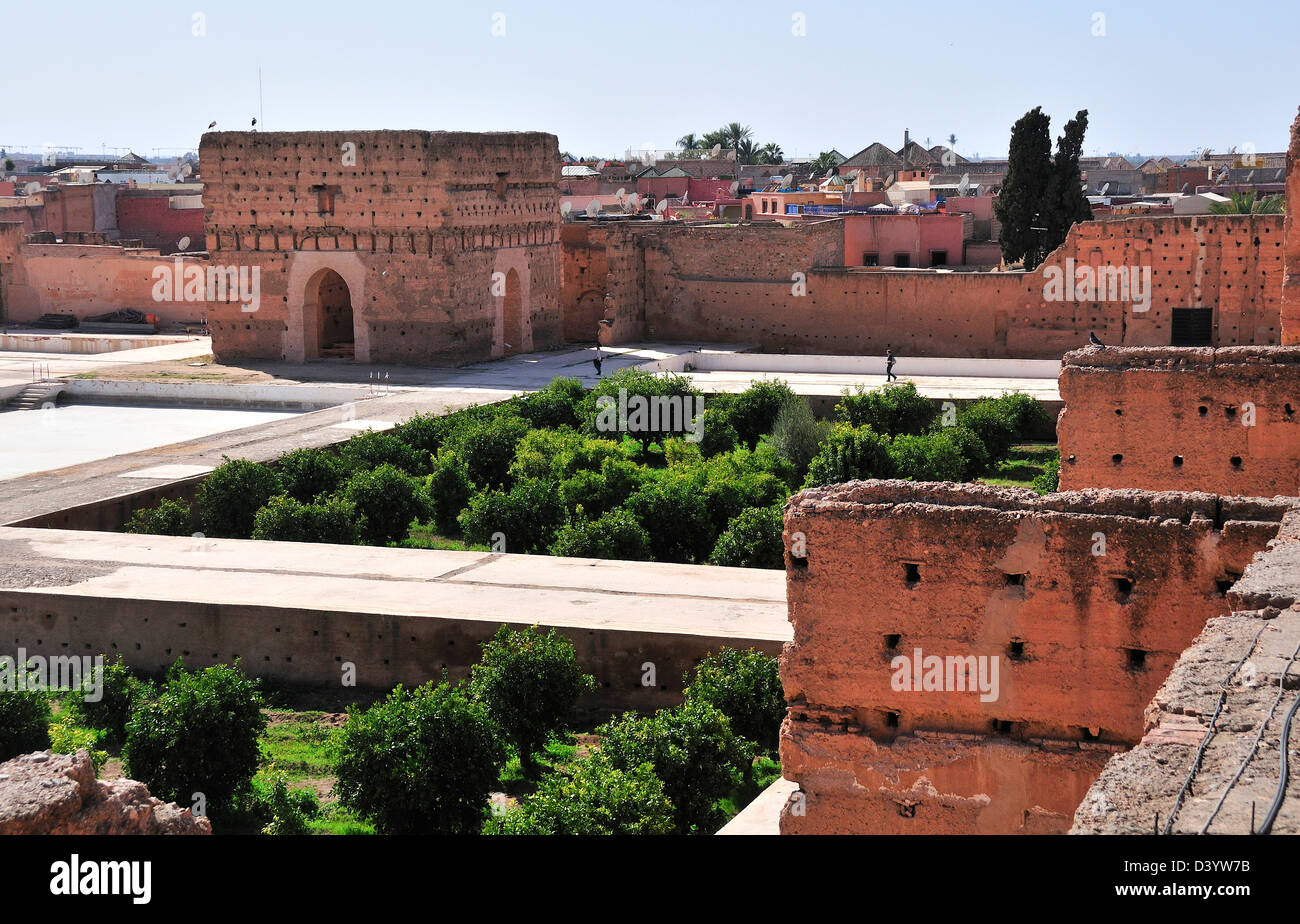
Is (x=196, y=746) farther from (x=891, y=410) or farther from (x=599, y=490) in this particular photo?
(x=891, y=410)

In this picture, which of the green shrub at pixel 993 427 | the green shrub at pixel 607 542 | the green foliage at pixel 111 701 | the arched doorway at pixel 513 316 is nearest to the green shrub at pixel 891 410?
the green shrub at pixel 993 427

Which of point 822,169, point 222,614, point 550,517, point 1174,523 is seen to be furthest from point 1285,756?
point 822,169

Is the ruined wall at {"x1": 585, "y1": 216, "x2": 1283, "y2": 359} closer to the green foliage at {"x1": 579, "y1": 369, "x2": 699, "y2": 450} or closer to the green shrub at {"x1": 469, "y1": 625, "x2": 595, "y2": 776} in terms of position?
the green foliage at {"x1": 579, "y1": 369, "x2": 699, "y2": 450}

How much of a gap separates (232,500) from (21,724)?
620cm

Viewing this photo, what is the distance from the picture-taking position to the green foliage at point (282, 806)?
977 cm

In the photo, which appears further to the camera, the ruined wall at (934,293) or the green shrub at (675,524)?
the ruined wall at (934,293)

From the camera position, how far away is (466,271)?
90.0 ft

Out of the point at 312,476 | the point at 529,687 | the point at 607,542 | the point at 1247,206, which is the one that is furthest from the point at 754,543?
the point at 1247,206

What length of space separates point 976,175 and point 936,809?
52.3 metres

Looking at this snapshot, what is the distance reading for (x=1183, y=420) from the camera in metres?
12.1

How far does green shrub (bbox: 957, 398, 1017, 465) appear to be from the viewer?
21203 millimetres

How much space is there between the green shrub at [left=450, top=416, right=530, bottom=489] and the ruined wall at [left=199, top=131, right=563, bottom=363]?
7966mm

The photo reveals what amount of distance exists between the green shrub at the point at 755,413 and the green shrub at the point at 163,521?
326 inches

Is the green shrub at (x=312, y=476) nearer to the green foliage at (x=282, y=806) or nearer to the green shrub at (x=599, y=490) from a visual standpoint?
the green shrub at (x=599, y=490)
